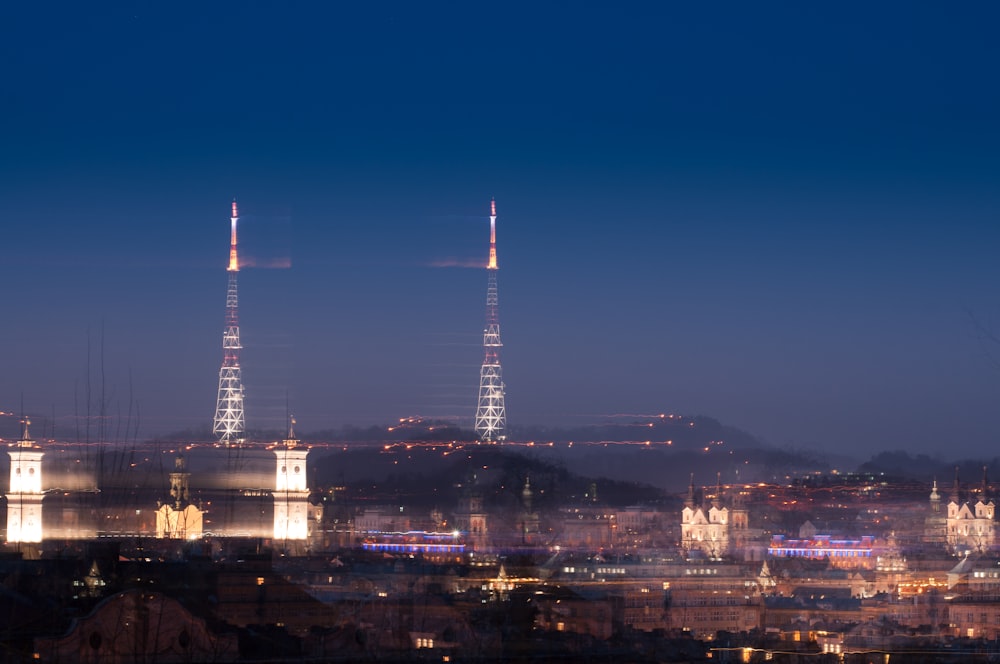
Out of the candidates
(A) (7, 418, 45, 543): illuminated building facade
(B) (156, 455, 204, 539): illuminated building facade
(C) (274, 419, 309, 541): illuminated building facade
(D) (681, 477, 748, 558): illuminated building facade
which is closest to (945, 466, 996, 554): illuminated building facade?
(D) (681, 477, 748, 558): illuminated building facade

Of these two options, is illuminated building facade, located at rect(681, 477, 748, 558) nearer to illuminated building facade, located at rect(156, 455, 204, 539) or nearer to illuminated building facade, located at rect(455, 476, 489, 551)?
illuminated building facade, located at rect(455, 476, 489, 551)

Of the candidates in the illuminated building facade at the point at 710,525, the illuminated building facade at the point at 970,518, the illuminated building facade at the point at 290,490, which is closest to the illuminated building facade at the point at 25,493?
the illuminated building facade at the point at 290,490

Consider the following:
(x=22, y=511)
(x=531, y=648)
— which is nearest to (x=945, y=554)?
(x=22, y=511)

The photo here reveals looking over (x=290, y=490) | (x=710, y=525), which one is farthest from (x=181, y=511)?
(x=710, y=525)

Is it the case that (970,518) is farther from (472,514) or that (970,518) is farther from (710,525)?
(472,514)

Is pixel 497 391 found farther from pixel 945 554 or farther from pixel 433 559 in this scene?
pixel 945 554

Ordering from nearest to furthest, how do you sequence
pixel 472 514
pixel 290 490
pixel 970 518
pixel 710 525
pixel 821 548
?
1. pixel 290 490
2. pixel 472 514
3. pixel 821 548
4. pixel 710 525
5. pixel 970 518
